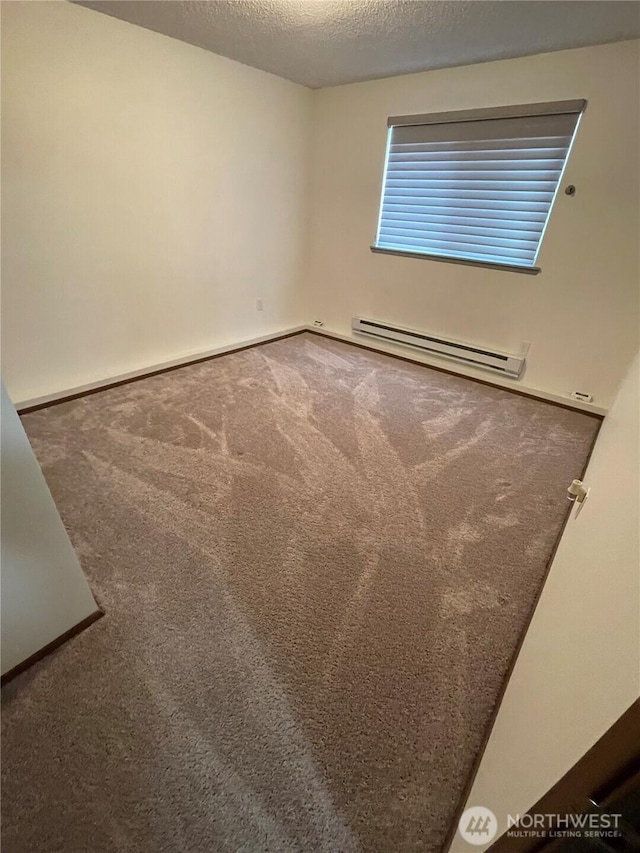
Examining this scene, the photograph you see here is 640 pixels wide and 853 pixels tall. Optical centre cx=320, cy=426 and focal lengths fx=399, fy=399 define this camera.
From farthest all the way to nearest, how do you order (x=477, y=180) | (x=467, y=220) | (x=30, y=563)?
(x=467, y=220) → (x=477, y=180) → (x=30, y=563)

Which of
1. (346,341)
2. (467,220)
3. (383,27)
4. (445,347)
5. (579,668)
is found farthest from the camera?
(346,341)

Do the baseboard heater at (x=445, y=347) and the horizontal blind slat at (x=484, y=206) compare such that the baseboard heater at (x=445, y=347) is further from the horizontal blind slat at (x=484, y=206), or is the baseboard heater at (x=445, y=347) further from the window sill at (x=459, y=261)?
the horizontal blind slat at (x=484, y=206)

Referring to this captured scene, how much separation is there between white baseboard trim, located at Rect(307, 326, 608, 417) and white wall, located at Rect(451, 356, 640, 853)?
2.20m

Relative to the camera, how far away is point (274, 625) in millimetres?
1388

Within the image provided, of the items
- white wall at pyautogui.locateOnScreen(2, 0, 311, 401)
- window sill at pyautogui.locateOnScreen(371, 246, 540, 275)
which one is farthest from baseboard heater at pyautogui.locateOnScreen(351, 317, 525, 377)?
white wall at pyautogui.locateOnScreen(2, 0, 311, 401)

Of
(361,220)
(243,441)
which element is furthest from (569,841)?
(361,220)

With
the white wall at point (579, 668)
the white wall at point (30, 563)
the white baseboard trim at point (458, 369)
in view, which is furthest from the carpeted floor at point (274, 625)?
the white baseboard trim at point (458, 369)

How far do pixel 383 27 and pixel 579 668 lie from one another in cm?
293

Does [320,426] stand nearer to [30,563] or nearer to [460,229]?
[30,563]

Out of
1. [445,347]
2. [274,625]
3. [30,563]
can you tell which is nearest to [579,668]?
[274,625]

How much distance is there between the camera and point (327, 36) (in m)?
2.29

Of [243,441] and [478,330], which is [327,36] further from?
[243,441]

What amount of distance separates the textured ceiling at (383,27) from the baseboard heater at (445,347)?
183cm

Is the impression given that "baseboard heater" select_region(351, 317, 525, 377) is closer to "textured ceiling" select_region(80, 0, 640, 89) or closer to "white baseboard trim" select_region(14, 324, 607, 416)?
"white baseboard trim" select_region(14, 324, 607, 416)
